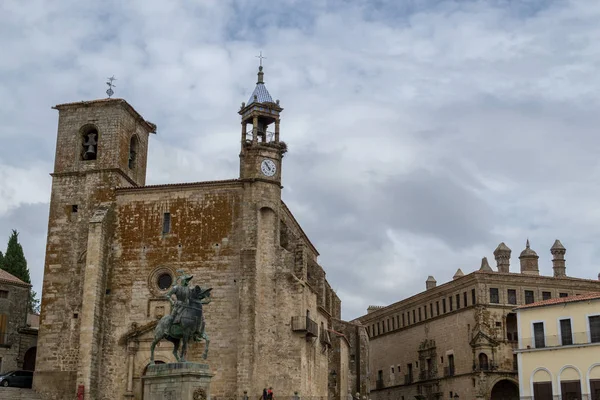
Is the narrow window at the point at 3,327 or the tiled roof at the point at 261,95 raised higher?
the tiled roof at the point at 261,95

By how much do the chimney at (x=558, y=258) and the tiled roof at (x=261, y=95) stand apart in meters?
30.7

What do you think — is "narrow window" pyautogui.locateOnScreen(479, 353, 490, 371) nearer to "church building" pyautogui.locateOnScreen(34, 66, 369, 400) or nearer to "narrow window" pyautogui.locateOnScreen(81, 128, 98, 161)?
"church building" pyautogui.locateOnScreen(34, 66, 369, 400)

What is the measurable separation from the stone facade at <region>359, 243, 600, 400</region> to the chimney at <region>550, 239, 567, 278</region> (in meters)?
0.12

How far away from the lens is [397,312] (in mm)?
70625

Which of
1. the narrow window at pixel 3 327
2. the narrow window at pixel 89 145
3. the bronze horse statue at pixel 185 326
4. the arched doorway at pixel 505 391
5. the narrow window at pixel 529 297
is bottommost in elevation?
the arched doorway at pixel 505 391

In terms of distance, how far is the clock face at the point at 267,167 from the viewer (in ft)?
139

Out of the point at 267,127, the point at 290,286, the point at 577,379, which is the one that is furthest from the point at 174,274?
the point at 577,379

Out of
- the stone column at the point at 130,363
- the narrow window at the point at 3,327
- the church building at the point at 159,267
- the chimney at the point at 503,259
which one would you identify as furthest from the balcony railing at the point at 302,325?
the chimney at the point at 503,259

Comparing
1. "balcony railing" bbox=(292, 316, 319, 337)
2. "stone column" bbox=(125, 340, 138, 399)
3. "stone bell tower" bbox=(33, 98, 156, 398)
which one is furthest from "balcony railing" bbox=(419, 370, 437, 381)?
"stone column" bbox=(125, 340, 138, 399)

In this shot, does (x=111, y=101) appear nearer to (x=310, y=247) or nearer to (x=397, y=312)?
(x=310, y=247)

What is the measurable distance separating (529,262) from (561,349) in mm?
17093

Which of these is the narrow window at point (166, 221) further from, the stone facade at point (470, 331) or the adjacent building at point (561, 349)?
the stone facade at point (470, 331)

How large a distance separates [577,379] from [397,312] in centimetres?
2550

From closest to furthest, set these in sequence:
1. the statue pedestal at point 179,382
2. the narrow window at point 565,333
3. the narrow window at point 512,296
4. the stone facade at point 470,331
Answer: the statue pedestal at point 179,382, the narrow window at point 565,333, the stone facade at point 470,331, the narrow window at point 512,296
